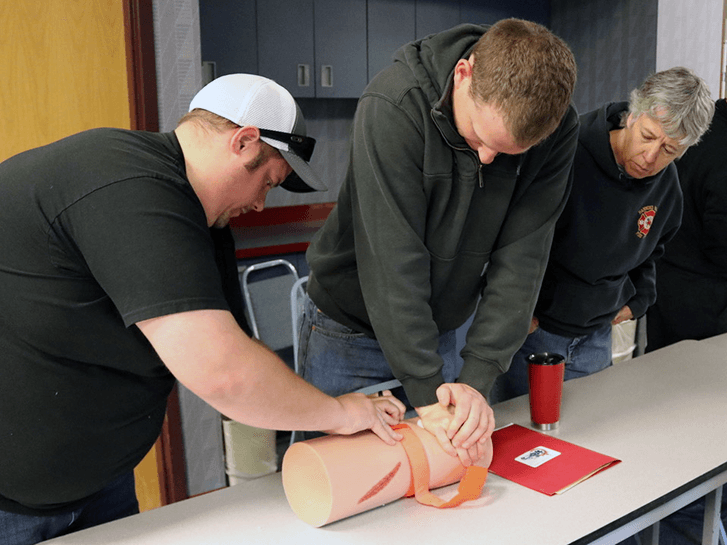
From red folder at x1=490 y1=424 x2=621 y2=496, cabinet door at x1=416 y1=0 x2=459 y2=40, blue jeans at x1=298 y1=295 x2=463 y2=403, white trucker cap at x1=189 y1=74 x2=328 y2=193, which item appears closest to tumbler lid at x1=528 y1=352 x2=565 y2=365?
red folder at x1=490 y1=424 x2=621 y2=496

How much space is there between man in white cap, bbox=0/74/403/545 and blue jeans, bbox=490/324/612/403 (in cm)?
83

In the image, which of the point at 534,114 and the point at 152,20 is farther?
the point at 152,20

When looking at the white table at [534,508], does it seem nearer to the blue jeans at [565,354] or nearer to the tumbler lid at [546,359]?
the tumbler lid at [546,359]

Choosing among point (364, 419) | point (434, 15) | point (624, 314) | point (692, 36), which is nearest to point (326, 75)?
point (434, 15)

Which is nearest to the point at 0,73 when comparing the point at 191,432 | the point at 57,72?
the point at 57,72

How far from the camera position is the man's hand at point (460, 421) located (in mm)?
1262

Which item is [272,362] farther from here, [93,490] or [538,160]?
[538,160]

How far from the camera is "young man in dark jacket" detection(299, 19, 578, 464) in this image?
48.1 inches

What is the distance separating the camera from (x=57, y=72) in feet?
7.88

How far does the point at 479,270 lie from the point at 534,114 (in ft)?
1.54

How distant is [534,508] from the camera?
1.19 metres

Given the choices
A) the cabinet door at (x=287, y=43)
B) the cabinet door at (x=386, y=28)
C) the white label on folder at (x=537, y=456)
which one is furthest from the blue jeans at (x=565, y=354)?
the cabinet door at (x=386, y=28)

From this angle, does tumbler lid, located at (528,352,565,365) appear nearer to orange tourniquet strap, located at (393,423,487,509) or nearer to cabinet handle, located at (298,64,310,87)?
orange tourniquet strap, located at (393,423,487,509)

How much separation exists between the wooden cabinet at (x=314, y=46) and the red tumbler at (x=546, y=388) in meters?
3.15
